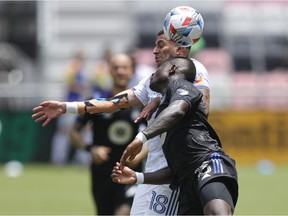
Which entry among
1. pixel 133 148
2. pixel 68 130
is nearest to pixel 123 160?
pixel 133 148

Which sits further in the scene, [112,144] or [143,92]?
[112,144]

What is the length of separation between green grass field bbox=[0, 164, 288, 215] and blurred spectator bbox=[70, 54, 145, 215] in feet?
10.4

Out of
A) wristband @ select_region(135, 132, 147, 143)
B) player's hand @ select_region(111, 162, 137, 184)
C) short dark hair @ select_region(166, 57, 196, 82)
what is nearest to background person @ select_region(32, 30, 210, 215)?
short dark hair @ select_region(166, 57, 196, 82)

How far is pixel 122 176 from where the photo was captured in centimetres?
671

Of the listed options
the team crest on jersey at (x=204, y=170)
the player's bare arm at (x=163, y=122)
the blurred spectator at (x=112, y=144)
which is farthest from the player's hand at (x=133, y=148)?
the blurred spectator at (x=112, y=144)

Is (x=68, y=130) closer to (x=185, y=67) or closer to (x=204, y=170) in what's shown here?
(x=185, y=67)

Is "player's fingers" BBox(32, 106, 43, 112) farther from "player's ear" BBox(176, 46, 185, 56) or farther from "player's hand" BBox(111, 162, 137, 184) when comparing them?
"player's ear" BBox(176, 46, 185, 56)

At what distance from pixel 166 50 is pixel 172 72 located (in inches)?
26.1

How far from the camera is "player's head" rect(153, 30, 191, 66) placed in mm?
7316

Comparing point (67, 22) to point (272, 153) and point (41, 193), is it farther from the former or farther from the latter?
point (41, 193)

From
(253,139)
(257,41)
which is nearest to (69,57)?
(257,41)

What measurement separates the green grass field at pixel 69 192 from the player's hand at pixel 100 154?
323cm

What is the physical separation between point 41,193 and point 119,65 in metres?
Answer: 6.63

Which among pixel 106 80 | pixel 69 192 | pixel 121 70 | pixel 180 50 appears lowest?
pixel 69 192
